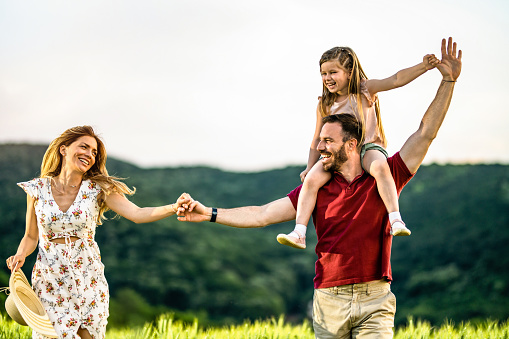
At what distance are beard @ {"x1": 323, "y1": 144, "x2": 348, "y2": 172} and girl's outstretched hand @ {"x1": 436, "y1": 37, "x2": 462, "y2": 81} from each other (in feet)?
2.66

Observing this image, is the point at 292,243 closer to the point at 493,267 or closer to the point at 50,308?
the point at 50,308

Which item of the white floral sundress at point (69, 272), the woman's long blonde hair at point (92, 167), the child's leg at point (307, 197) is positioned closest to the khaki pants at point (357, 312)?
the child's leg at point (307, 197)

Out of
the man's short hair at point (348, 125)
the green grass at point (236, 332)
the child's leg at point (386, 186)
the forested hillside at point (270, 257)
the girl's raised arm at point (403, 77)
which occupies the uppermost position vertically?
the girl's raised arm at point (403, 77)

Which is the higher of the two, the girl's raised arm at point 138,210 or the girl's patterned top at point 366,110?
the girl's patterned top at point 366,110

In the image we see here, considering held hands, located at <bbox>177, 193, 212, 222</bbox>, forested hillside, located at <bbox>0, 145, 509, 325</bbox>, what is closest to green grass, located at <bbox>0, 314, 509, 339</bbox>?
held hands, located at <bbox>177, 193, 212, 222</bbox>

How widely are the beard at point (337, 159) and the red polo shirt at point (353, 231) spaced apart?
79 millimetres

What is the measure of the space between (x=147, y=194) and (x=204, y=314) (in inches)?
235

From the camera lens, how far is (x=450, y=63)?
13.0 feet

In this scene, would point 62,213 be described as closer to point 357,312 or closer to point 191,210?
point 191,210

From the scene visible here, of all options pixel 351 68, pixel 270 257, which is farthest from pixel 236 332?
pixel 270 257

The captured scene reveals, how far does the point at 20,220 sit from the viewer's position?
64.2 ft

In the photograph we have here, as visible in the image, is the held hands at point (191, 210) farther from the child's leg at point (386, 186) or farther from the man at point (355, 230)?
the child's leg at point (386, 186)

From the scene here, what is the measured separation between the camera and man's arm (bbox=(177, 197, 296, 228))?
4348 mm

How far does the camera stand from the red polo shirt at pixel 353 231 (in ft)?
12.3
